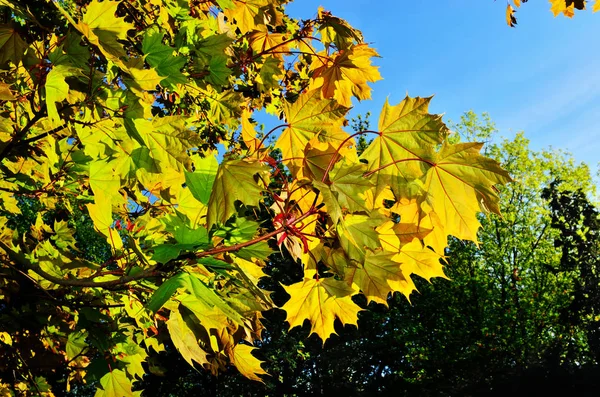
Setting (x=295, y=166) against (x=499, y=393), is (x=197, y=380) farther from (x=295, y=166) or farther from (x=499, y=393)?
(x=295, y=166)

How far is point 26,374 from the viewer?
2768 mm

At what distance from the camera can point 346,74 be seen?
2.05 m

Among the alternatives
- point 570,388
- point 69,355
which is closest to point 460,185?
point 69,355

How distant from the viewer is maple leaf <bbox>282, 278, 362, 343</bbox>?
1.59 meters

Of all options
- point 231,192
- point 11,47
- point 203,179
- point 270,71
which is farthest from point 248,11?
point 231,192

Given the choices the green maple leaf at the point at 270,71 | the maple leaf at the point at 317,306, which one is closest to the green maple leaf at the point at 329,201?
the maple leaf at the point at 317,306

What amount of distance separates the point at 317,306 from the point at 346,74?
1040 mm

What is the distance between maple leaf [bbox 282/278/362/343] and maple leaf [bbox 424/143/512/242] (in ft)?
1.52

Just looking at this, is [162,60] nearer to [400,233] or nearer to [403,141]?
[403,141]

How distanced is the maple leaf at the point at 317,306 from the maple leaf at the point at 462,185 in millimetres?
463

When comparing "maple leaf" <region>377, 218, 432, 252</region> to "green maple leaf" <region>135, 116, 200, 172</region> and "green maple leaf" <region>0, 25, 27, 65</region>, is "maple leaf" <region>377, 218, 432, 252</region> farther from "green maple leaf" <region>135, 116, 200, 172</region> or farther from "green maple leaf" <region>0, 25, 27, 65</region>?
"green maple leaf" <region>0, 25, 27, 65</region>

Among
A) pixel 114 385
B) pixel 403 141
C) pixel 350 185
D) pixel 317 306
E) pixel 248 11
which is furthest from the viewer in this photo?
pixel 248 11

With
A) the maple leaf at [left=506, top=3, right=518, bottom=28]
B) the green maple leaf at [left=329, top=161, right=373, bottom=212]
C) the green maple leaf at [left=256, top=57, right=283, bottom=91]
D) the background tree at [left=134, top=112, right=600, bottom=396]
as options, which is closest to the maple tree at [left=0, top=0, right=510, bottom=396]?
the green maple leaf at [left=329, top=161, right=373, bottom=212]

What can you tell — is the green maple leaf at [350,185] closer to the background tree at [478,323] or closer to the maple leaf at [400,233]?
the maple leaf at [400,233]
